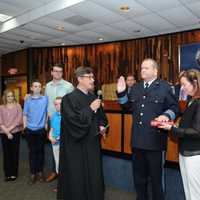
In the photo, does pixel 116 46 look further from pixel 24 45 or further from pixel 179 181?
pixel 179 181

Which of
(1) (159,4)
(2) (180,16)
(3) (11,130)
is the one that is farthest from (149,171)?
(2) (180,16)

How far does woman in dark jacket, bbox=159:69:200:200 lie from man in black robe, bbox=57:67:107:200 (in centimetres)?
76

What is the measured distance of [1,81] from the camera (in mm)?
11172

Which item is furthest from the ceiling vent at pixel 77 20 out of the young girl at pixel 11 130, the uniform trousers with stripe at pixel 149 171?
the uniform trousers with stripe at pixel 149 171

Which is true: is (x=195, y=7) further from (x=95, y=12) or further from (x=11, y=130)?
(x=11, y=130)

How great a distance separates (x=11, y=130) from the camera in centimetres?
376

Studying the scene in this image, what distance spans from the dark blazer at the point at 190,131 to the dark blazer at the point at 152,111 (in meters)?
0.23

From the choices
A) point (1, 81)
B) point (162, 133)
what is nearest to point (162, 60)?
point (162, 133)

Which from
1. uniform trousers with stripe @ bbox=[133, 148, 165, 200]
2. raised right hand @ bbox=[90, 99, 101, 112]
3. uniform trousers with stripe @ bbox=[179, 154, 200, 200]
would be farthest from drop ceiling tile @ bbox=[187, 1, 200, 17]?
uniform trousers with stripe @ bbox=[179, 154, 200, 200]

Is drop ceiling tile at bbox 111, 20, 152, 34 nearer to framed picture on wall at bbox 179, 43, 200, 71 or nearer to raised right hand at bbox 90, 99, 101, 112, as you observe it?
framed picture on wall at bbox 179, 43, 200, 71

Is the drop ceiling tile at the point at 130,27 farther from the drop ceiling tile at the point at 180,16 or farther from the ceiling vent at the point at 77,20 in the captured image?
the drop ceiling tile at the point at 180,16

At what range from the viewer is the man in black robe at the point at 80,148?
8.16ft

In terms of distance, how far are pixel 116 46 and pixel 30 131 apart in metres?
5.03

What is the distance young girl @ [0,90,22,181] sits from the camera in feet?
12.4
